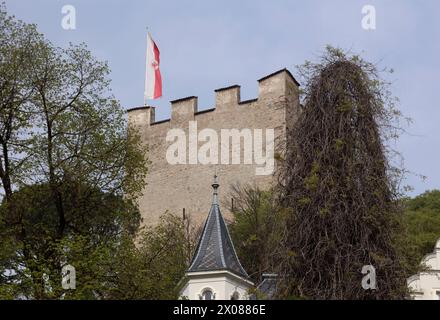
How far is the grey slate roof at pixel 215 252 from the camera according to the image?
26.2 meters

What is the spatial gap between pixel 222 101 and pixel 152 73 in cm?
681

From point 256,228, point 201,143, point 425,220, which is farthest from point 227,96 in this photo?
point 256,228

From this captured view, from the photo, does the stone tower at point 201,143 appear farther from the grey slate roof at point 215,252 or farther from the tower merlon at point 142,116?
the grey slate roof at point 215,252

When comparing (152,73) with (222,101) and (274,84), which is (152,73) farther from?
(274,84)

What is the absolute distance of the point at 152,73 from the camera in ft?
173

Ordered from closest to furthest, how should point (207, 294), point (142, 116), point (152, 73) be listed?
point (207, 294), point (142, 116), point (152, 73)

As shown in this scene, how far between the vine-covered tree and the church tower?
8.34m

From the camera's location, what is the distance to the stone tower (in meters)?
45.1

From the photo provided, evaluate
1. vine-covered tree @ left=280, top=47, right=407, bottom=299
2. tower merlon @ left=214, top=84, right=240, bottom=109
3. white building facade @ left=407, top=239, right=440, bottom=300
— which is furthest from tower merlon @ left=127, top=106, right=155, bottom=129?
vine-covered tree @ left=280, top=47, right=407, bottom=299

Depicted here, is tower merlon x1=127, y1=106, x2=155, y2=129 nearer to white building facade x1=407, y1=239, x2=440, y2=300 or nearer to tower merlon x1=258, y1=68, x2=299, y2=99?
tower merlon x1=258, y1=68, x2=299, y2=99

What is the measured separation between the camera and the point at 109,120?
25.5m

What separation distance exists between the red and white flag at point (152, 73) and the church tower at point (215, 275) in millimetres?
25872
